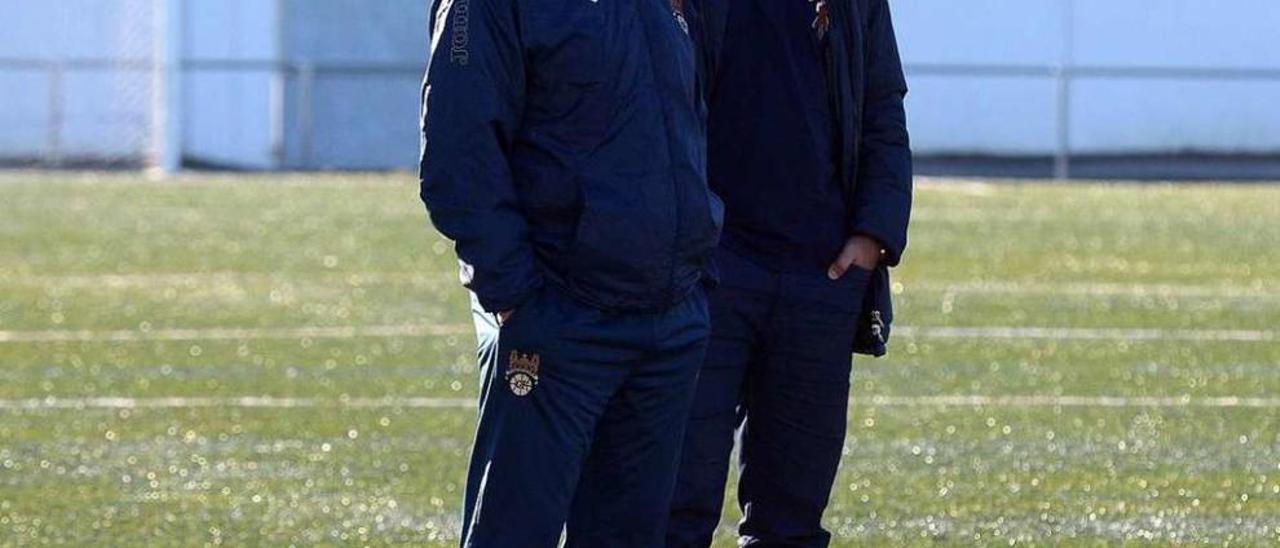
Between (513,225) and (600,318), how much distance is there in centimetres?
27

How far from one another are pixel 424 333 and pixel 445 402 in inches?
90.8

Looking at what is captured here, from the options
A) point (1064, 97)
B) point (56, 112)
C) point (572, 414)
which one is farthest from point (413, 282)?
point (56, 112)

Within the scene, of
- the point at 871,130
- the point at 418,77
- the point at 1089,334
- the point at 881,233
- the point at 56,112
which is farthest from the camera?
the point at 56,112

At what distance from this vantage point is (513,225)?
4703 millimetres

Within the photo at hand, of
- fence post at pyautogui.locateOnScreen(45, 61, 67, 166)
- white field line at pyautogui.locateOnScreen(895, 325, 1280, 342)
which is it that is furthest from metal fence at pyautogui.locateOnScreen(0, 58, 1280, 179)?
white field line at pyautogui.locateOnScreen(895, 325, 1280, 342)

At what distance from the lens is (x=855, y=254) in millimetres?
5895

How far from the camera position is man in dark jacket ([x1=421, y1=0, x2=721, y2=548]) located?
4.69m

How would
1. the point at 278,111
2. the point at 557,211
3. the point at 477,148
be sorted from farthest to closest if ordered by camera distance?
the point at 278,111 < the point at 557,211 < the point at 477,148

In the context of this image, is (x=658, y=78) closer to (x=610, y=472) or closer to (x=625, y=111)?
(x=625, y=111)

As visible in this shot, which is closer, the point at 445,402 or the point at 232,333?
the point at 445,402

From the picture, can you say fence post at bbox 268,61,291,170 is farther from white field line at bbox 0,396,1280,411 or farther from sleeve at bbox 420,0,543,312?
sleeve at bbox 420,0,543,312

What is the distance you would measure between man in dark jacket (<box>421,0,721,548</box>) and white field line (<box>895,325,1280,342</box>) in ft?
23.6

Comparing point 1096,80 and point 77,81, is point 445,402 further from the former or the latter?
point 1096,80

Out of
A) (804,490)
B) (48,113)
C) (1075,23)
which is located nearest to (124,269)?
(804,490)
